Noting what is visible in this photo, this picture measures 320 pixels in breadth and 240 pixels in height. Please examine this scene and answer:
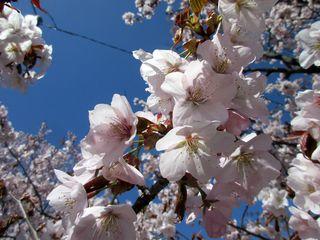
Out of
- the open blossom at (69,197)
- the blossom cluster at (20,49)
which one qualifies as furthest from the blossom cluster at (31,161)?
the open blossom at (69,197)

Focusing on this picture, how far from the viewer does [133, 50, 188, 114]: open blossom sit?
4.04ft

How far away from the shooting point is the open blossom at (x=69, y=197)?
1.13m

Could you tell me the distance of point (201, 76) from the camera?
3.71ft

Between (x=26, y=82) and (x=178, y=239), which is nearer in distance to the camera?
(x=26, y=82)

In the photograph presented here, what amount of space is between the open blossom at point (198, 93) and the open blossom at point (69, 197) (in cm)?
40

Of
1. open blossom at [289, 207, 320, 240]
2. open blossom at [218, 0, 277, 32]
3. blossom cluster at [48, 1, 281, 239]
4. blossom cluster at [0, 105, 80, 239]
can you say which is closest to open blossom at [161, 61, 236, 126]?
blossom cluster at [48, 1, 281, 239]

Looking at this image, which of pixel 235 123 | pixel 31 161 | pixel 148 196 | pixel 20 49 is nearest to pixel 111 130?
pixel 148 196

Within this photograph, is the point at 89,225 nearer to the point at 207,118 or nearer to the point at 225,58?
the point at 207,118

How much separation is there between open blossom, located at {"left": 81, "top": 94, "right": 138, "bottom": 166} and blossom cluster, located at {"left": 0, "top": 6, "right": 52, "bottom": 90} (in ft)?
→ 5.90

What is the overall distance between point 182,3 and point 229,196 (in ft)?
25.8

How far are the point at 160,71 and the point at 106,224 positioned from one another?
587mm

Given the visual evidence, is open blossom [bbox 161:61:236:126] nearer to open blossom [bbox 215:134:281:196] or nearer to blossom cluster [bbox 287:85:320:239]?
open blossom [bbox 215:134:281:196]

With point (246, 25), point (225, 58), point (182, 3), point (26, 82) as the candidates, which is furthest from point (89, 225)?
point (182, 3)

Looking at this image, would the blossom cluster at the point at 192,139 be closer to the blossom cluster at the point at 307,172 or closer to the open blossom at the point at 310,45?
the blossom cluster at the point at 307,172
